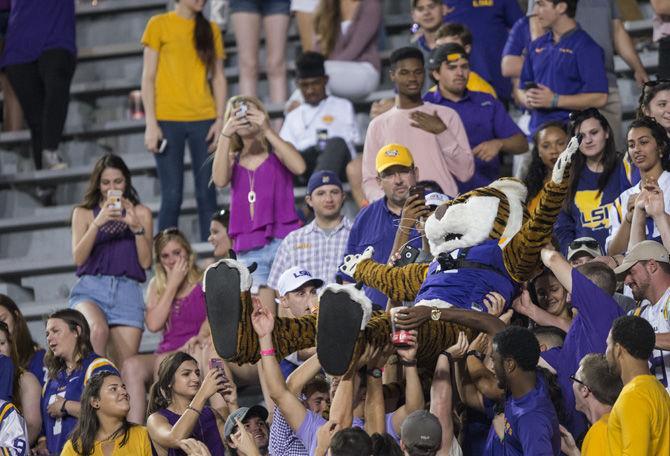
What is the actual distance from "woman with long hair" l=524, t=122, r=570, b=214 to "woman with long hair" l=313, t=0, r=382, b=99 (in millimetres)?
1890

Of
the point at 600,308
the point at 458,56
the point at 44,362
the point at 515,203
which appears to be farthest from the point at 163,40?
the point at 600,308

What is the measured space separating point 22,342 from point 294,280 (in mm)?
1631

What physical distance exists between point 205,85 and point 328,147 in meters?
1.18

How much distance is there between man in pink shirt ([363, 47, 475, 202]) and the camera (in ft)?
28.7

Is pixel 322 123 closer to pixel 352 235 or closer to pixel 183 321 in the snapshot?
pixel 352 235

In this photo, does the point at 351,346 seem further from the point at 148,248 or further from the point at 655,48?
the point at 655,48

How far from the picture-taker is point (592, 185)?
8.44m

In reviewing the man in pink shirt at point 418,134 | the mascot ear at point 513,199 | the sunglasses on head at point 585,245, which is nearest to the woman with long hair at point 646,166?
the sunglasses on head at point 585,245

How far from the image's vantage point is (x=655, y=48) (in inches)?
419

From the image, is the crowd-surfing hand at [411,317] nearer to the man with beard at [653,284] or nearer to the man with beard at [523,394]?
the man with beard at [523,394]

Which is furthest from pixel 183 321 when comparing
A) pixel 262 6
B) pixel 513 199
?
pixel 262 6

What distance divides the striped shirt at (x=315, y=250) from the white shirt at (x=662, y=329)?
2272 millimetres

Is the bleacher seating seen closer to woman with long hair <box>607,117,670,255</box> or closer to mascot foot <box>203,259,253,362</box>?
woman with long hair <box>607,117,670,255</box>

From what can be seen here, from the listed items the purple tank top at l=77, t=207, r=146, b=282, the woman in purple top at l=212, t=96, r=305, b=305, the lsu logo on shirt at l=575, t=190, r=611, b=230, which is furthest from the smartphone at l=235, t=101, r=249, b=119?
the lsu logo on shirt at l=575, t=190, r=611, b=230
